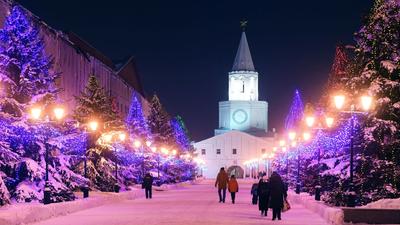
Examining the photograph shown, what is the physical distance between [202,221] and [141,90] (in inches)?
3637

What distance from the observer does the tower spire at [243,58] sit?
165 m

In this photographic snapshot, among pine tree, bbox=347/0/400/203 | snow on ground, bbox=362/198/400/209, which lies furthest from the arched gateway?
snow on ground, bbox=362/198/400/209

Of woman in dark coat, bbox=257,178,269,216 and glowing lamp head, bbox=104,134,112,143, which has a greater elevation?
glowing lamp head, bbox=104,134,112,143

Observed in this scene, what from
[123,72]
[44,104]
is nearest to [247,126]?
[123,72]

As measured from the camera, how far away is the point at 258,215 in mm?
25609

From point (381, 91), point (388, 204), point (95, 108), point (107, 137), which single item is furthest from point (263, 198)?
point (95, 108)

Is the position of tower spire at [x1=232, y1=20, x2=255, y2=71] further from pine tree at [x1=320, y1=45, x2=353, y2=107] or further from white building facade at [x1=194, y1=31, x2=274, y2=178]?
pine tree at [x1=320, y1=45, x2=353, y2=107]

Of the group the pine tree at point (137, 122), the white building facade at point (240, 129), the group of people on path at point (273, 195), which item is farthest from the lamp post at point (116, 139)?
the white building facade at point (240, 129)

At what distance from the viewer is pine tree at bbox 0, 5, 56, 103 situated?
29141 mm

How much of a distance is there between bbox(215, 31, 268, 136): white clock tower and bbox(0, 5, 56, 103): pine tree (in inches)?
5402

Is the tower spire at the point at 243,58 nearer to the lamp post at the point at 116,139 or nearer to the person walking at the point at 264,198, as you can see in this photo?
the lamp post at the point at 116,139

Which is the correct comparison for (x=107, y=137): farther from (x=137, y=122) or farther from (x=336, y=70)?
(x=137, y=122)

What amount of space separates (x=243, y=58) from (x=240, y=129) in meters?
15.9

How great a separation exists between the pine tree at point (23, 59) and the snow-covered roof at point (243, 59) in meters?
135
